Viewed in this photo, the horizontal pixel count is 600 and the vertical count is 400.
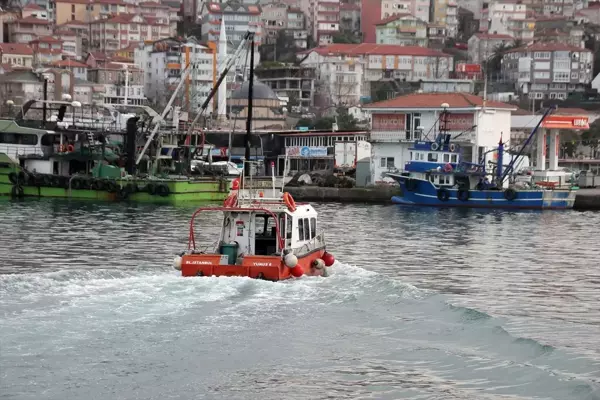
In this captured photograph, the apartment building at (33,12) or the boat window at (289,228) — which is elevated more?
the apartment building at (33,12)

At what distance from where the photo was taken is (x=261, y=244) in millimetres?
32094

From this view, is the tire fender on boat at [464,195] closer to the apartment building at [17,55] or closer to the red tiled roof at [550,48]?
the apartment building at [17,55]

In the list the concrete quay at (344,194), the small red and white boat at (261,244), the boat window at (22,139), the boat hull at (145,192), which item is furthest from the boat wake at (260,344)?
the concrete quay at (344,194)

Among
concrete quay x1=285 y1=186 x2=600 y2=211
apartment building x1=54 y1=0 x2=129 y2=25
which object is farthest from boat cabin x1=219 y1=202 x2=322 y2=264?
apartment building x1=54 y1=0 x2=129 y2=25

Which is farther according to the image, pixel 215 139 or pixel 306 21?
pixel 306 21

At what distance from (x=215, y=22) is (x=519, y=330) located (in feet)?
517

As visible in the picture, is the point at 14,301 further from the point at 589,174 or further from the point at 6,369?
the point at 589,174

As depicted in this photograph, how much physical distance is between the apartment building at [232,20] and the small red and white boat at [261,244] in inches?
5823

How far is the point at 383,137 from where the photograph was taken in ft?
259

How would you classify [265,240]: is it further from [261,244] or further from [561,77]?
[561,77]

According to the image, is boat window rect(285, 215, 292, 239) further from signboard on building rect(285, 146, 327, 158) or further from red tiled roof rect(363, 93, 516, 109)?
signboard on building rect(285, 146, 327, 158)

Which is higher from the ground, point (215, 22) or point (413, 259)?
point (215, 22)

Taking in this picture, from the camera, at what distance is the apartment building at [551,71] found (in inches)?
6398

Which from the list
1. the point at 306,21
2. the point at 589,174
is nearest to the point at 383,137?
the point at 589,174
